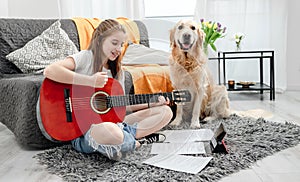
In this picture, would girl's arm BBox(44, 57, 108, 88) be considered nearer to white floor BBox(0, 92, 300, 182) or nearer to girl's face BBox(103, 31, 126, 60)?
girl's face BBox(103, 31, 126, 60)

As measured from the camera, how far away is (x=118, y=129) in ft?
5.43

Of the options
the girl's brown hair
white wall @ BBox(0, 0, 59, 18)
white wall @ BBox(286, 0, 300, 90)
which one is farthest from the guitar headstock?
white wall @ BBox(0, 0, 59, 18)

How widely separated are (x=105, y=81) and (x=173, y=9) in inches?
102

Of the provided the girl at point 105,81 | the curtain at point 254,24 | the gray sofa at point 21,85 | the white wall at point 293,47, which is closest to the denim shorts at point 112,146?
the girl at point 105,81

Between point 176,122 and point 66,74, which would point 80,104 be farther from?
point 176,122

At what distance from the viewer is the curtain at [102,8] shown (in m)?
3.88

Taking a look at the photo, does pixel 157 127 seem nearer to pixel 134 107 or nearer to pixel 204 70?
pixel 134 107

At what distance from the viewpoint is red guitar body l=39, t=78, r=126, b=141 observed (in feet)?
5.22

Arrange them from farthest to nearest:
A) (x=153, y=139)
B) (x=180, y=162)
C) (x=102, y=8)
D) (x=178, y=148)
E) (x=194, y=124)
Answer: (x=102, y=8)
(x=194, y=124)
(x=153, y=139)
(x=178, y=148)
(x=180, y=162)

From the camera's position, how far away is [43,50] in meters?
2.40

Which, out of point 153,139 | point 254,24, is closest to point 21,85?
point 153,139

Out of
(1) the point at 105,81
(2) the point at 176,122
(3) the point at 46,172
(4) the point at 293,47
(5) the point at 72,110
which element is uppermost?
(4) the point at 293,47

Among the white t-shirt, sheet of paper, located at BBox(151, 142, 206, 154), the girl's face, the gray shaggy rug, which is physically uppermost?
the girl's face

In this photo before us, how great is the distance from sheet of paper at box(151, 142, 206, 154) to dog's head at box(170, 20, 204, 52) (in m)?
0.49
